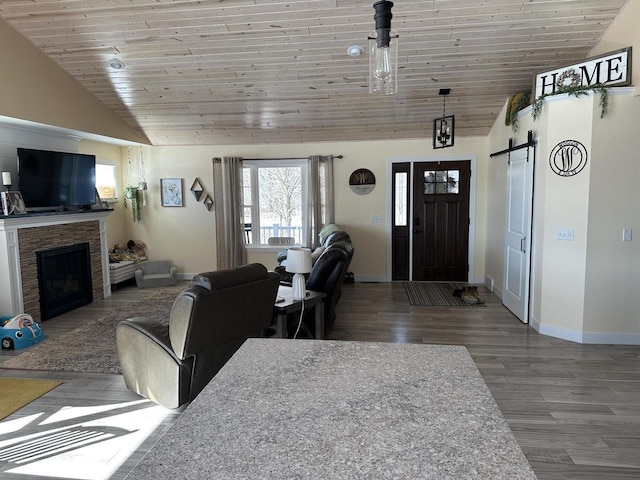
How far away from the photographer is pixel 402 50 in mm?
4664

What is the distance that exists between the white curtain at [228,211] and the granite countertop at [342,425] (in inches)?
242

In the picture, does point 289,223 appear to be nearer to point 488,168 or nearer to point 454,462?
point 488,168

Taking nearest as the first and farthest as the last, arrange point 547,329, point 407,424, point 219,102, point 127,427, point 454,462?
point 454,462 < point 407,424 < point 127,427 < point 547,329 < point 219,102

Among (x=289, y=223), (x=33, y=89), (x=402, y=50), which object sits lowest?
(x=289, y=223)

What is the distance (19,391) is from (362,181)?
5435mm

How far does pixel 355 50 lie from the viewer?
15.1 ft

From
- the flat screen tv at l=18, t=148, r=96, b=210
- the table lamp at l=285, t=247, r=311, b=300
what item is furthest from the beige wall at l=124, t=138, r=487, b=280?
the table lamp at l=285, t=247, r=311, b=300

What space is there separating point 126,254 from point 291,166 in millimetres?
3299

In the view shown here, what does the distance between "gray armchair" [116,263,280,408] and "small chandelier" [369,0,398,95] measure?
5.56ft

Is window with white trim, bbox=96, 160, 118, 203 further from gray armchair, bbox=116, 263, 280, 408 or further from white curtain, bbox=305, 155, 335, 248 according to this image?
gray armchair, bbox=116, 263, 280, 408

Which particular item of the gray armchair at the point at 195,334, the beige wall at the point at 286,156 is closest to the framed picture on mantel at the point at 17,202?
the beige wall at the point at 286,156

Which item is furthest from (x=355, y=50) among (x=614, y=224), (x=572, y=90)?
(x=614, y=224)

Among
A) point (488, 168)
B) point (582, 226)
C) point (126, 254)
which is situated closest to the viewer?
point (582, 226)

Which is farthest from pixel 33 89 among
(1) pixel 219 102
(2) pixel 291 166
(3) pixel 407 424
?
(3) pixel 407 424
